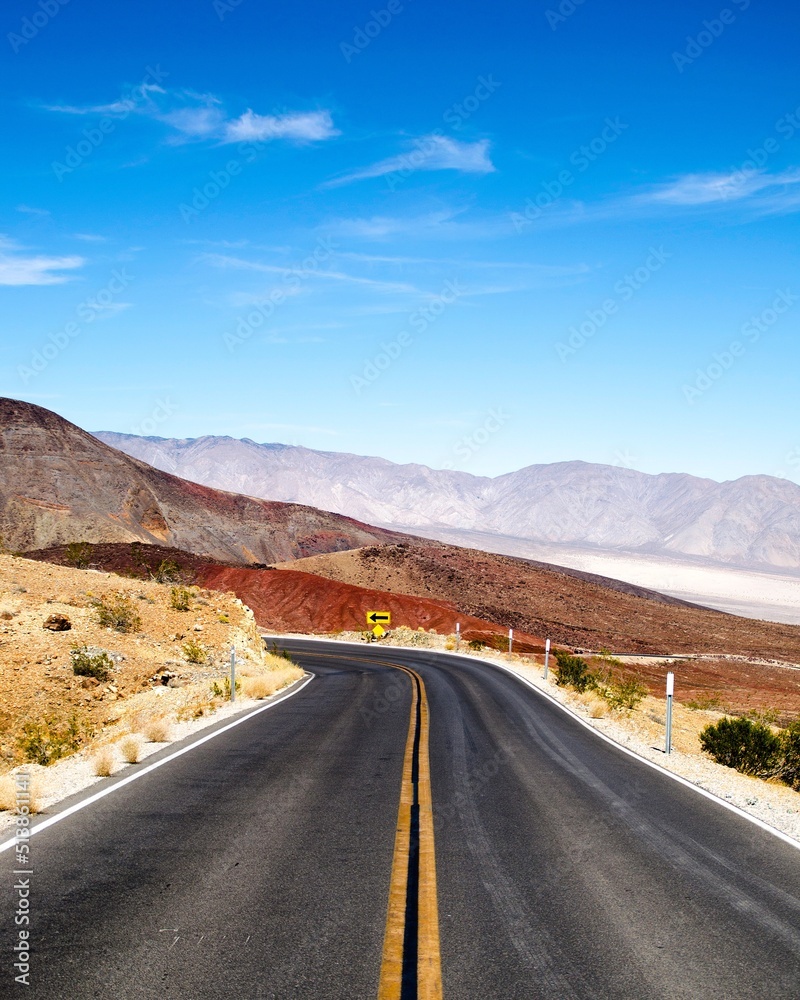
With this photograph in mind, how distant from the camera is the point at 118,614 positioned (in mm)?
28328

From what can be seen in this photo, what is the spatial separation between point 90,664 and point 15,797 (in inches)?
570

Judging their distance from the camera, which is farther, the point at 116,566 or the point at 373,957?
the point at 116,566

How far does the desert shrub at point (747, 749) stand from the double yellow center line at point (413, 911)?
9.43 meters

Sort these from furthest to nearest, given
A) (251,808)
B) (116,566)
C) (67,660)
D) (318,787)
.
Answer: (116,566) < (67,660) < (318,787) < (251,808)

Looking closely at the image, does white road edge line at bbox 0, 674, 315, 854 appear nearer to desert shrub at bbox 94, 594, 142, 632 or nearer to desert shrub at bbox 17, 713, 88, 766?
desert shrub at bbox 17, 713, 88, 766

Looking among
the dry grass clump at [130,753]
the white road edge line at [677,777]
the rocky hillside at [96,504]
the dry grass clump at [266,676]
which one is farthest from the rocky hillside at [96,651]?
the rocky hillside at [96,504]

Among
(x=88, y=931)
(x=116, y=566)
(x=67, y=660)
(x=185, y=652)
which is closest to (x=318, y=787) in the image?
(x=88, y=931)

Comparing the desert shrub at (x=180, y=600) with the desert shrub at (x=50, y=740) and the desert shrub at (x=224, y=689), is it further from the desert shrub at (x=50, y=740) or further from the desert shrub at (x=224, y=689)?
the desert shrub at (x=50, y=740)

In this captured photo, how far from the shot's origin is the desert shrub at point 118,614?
27.6 metres

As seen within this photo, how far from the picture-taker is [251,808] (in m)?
9.17

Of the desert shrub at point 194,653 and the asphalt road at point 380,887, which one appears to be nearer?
the asphalt road at point 380,887

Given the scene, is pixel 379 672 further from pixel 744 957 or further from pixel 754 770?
pixel 744 957

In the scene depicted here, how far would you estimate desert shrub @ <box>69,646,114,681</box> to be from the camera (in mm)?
22828

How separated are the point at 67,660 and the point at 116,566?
48819 millimetres
